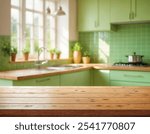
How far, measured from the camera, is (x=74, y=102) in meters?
1.46

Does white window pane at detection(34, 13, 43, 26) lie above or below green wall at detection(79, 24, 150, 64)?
above

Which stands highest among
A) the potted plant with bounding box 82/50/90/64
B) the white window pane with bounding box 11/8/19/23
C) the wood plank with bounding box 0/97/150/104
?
the white window pane with bounding box 11/8/19/23

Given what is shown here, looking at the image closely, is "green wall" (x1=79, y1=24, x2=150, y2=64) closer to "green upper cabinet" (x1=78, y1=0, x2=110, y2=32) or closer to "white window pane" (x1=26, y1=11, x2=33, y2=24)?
"green upper cabinet" (x1=78, y1=0, x2=110, y2=32)

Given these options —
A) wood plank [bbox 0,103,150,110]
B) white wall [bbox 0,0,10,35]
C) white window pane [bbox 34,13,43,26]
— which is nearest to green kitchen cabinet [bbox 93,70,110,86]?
white window pane [bbox 34,13,43,26]

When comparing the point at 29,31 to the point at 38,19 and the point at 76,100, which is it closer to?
the point at 38,19

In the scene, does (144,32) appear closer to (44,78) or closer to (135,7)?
(135,7)

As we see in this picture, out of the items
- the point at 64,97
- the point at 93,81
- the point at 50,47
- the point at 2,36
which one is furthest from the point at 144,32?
the point at 64,97

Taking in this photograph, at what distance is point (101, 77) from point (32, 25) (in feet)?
4.66

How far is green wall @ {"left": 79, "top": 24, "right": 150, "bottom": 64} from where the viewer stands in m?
4.81

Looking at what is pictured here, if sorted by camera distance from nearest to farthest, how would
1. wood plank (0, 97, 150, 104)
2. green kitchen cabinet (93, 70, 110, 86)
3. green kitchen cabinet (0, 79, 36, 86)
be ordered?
wood plank (0, 97, 150, 104) → green kitchen cabinet (0, 79, 36, 86) → green kitchen cabinet (93, 70, 110, 86)

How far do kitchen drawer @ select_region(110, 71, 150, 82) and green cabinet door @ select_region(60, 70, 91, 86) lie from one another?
1.27 ft

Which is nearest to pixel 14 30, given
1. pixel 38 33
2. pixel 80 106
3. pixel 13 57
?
pixel 13 57

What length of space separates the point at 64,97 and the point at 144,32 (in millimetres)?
3531

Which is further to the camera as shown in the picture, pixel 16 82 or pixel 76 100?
pixel 16 82
